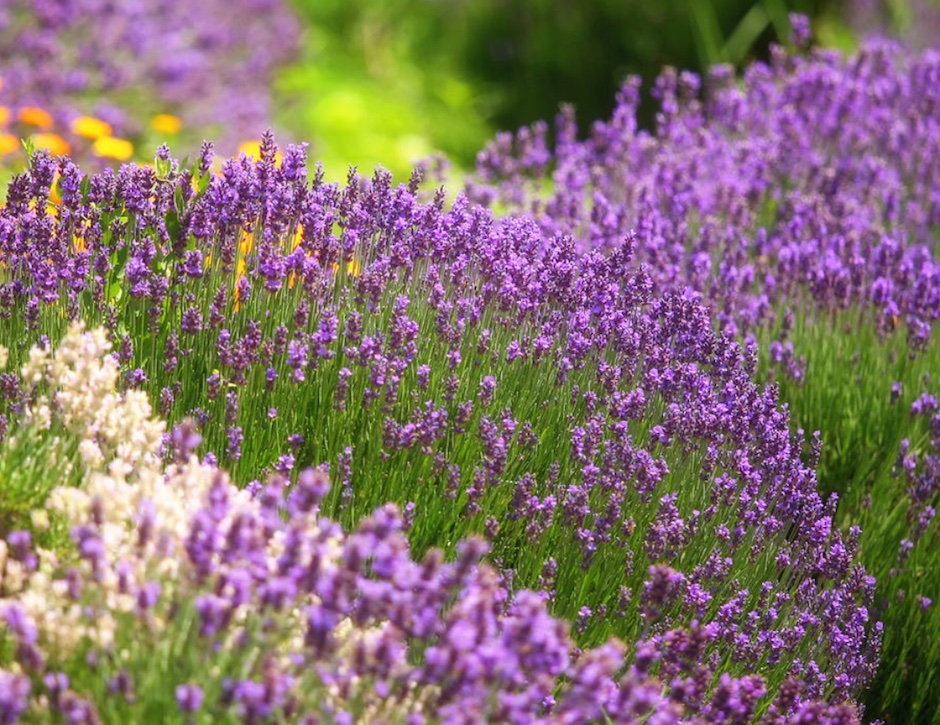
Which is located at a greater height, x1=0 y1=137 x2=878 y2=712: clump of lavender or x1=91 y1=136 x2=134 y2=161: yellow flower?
x1=91 y1=136 x2=134 y2=161: yellow flower

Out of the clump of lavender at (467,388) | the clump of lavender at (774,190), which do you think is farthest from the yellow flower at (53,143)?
the clump of lavender at (467,388)

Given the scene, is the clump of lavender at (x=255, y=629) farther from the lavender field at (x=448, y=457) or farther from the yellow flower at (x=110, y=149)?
the yellow flower at (x=110, y=149)

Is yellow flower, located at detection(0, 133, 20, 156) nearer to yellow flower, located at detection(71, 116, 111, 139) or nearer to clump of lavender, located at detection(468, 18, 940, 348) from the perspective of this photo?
yellow flower, located at detection(71, 116, 111, 139)

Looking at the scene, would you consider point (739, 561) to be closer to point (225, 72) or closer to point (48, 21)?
point (48, 21)

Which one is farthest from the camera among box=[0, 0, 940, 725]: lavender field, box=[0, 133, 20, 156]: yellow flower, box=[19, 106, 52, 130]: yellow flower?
box=[19, 106, 52, 130]: yellow flower

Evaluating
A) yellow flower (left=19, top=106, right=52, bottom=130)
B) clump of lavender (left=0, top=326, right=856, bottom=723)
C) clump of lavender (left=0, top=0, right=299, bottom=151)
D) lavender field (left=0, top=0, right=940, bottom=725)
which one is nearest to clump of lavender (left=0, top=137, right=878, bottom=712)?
lavender field (left=0, top=0, right=940, bottom=725)

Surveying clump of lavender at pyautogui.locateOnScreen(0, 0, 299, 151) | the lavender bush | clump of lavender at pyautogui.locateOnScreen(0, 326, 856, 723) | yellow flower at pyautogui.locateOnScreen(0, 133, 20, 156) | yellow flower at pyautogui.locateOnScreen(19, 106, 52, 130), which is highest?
clump of lavender at pyautogui.locateOnScreen(0, 0, 299, 151)
